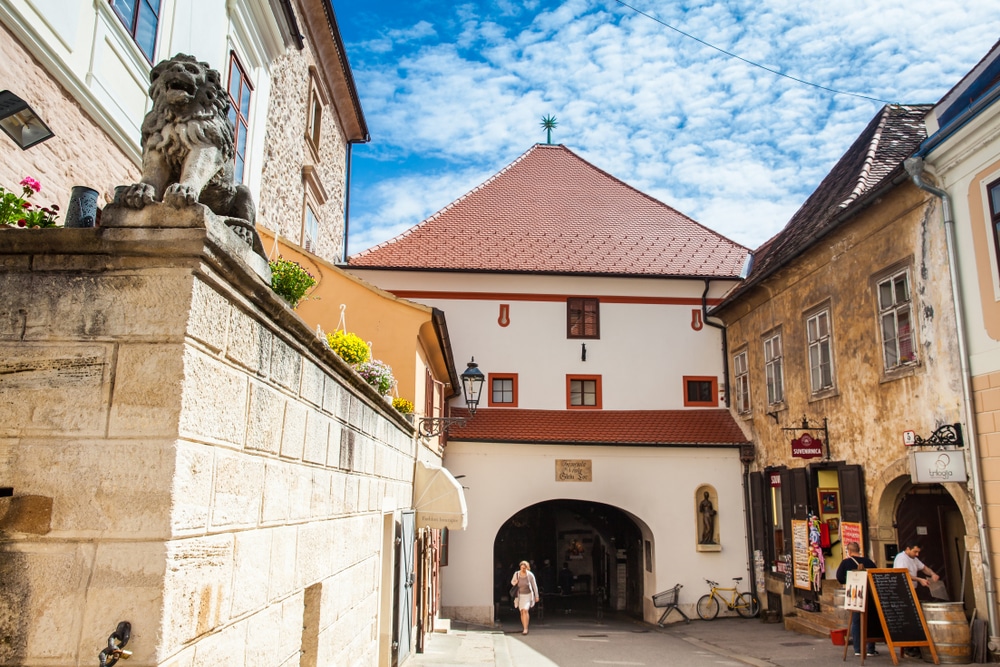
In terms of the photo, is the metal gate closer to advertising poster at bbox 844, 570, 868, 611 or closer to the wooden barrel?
advertising poster at bbox 844, 570, 868, 611

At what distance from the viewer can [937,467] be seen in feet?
37.1

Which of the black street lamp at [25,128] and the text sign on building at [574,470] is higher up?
the black street lamp at [25,128]

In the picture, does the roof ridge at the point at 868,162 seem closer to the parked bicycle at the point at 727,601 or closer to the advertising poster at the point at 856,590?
the advertising poster at the point at 856,590

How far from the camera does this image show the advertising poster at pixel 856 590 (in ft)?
35.5

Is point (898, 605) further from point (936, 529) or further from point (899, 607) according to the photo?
point (936, 529)

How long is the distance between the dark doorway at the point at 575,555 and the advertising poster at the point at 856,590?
10.3 metres

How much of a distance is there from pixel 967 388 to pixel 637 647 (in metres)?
7.60

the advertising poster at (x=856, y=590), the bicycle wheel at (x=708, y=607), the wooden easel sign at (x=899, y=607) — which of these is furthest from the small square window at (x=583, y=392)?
the wooden easel sign at (x=899, y=607)

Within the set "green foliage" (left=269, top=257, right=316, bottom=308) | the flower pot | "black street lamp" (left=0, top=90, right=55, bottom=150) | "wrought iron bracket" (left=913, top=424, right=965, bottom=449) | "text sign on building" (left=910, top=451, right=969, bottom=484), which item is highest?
"black street lamp" (left=0, top=90, right=55, bottom=150)

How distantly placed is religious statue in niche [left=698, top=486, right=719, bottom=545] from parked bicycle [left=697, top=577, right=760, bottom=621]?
3.18 feet

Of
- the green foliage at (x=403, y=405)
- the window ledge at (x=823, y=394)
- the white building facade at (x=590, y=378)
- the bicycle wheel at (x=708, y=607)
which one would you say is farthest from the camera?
the white building facade at (x=590, y=378)

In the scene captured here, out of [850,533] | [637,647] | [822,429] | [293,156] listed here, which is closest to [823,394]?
[822,429]

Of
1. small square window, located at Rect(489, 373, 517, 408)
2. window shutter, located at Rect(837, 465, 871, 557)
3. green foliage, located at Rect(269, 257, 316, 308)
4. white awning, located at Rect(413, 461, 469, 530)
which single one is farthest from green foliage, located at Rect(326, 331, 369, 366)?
small square window, located at Rect(489, 373, 517, 408)

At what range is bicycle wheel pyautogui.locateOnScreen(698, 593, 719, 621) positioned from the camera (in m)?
19.1
